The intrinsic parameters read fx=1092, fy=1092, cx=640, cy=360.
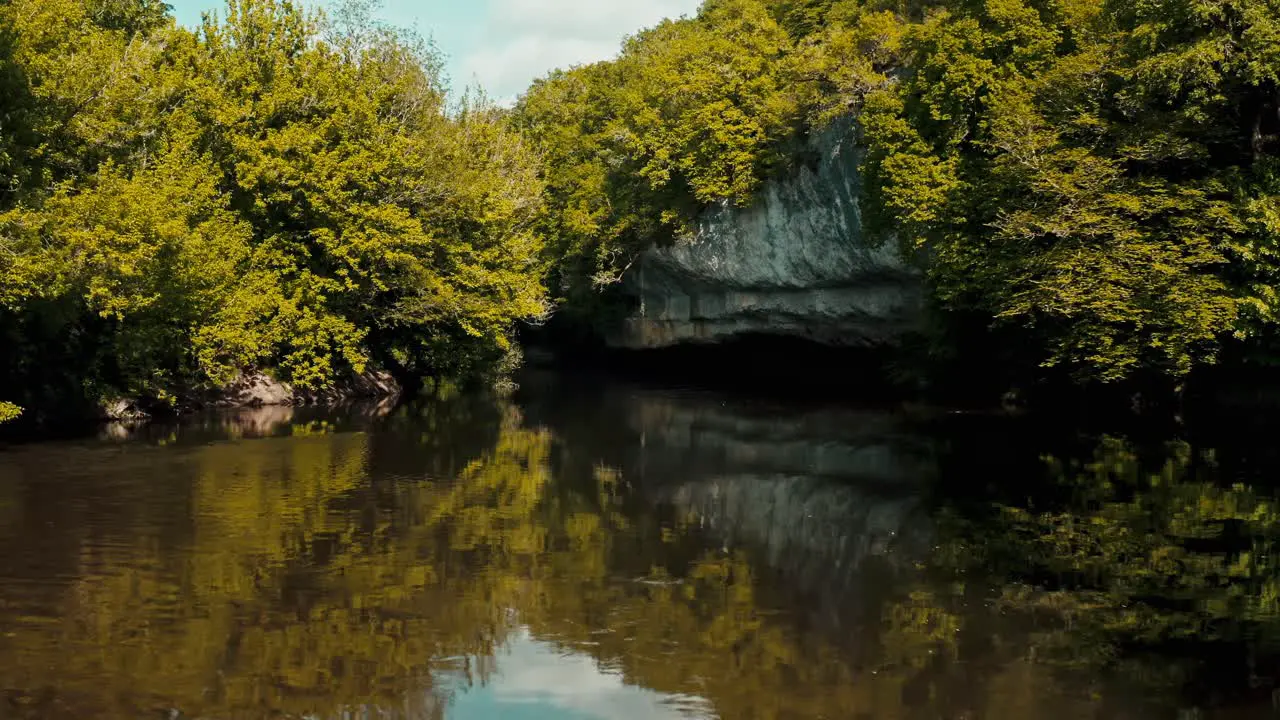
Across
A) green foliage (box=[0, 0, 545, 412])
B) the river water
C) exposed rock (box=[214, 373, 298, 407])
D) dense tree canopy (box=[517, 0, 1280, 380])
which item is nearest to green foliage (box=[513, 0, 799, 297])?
dense tree canopy (box=[517, 0, 1280, 380])

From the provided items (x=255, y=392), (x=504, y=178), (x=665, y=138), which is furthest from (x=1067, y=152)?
(x=255, y=392)

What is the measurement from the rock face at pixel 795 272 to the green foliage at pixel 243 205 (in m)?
9.01

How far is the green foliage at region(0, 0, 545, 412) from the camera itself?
3025 cm

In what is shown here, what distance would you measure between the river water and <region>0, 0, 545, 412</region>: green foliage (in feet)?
18.7

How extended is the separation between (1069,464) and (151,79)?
31378 millimetres

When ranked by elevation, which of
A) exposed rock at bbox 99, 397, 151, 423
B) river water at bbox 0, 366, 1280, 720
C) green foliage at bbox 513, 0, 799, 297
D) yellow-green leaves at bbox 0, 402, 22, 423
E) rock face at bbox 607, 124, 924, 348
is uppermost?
green foliage at bbox 513, 0, 799, 297

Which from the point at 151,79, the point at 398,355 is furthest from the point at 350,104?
the point at 398,355

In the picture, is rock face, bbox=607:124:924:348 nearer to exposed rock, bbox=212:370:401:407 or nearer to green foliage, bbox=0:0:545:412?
green foliage, bbox=0:0:545:412

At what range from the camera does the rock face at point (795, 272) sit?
4866 cm

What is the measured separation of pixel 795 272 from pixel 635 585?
3979cm

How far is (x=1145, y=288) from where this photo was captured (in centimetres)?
3084

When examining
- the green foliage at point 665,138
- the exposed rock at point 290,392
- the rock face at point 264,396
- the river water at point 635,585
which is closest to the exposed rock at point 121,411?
the rock face at point 264,396

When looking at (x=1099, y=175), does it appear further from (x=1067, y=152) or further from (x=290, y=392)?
(x=290, y=392)

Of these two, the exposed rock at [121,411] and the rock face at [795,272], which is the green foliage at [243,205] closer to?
the exposed rock at [121,411]
